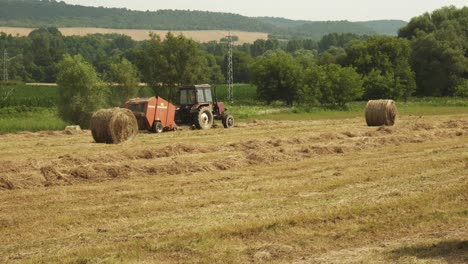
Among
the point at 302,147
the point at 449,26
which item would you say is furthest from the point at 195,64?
the point at 302,147

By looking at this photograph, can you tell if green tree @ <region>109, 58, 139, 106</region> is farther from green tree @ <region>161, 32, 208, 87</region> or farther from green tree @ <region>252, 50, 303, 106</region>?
green tree @ <region>252, 50, 303, 106</region>

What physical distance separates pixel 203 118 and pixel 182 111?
97 centimetres

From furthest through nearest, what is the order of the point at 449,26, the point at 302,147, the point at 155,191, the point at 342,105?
the point at 449,26, the point at 342,105, the point at 302,147, the point at 155,191

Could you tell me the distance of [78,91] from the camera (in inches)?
1554

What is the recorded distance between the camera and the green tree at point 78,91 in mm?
39031

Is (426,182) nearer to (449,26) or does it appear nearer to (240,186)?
(240,186)

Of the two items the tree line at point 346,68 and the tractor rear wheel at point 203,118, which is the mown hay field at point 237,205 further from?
the tree line at point 346,68

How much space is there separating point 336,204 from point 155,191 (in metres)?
3.51

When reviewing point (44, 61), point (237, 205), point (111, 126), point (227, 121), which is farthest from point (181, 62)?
point (44, 61)

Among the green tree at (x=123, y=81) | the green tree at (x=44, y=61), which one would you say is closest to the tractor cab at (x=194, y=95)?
the green tree at (x=123, y=81)

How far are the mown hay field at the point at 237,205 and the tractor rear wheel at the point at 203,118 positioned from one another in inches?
380

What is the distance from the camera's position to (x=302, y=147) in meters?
20.6

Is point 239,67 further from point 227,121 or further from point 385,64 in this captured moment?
point 227,121

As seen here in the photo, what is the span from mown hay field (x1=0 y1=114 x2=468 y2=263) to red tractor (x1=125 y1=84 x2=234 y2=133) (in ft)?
26.7
